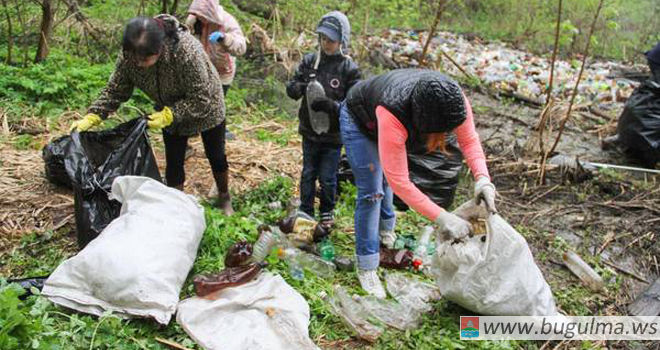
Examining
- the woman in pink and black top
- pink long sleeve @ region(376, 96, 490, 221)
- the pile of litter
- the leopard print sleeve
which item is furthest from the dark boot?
the pile of litter

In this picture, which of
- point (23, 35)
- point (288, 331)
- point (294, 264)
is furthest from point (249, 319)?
point (23, 35)

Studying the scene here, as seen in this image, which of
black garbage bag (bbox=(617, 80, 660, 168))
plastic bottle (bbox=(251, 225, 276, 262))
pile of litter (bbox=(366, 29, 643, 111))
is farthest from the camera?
pile of litter (bbox=(366, 29, 643, 111))

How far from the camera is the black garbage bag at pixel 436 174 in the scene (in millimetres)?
3898

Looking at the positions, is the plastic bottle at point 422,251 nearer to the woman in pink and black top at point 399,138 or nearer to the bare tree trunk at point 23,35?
the woman in pink and black top at point 399,138

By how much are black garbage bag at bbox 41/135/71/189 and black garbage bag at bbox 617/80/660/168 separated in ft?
17.2

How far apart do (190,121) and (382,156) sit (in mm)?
1244

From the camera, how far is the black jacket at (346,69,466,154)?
81.9 inches

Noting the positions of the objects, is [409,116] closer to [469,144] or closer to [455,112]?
[455,112]

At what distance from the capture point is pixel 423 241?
11.3ft

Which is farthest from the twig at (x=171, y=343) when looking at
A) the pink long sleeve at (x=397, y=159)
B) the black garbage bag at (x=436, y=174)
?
the black garbage bag at (x=436, y=174)

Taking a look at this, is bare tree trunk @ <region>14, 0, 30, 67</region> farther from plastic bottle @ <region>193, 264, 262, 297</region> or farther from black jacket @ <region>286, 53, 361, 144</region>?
plastic bottle @ <region>193, 264, 262, 297</region>

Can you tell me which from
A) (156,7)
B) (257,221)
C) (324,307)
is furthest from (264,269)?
(156,7)

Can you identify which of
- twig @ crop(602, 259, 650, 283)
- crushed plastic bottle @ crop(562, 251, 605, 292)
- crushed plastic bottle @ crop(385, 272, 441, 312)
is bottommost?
twig @ crop(602, 259, 650, 283)

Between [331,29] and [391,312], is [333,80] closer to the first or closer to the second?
[331,29]
